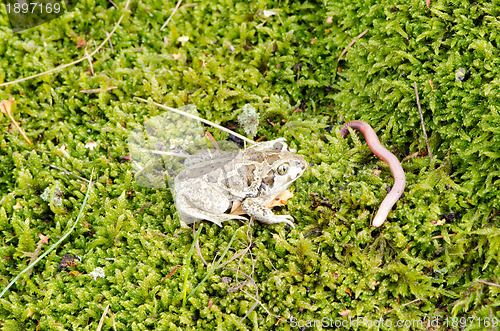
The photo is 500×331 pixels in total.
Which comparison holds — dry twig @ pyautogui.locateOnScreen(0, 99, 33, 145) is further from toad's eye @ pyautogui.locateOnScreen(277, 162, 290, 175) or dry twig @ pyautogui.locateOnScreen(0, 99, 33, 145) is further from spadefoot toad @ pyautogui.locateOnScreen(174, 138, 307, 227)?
toad's eye @ pyautogui.locateOnScreen(277, 162, 290, 175)

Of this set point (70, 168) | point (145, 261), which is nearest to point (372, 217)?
point (145, 261)

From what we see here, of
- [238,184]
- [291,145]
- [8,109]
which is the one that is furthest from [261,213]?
[8,109]

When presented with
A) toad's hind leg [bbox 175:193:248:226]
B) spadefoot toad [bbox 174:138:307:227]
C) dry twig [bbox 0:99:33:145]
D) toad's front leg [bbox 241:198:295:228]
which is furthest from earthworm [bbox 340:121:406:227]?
dry twig [bbox 0:99:33:145]

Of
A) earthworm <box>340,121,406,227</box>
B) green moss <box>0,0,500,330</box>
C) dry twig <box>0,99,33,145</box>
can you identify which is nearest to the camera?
green moss <box>0,0,500,330</box>

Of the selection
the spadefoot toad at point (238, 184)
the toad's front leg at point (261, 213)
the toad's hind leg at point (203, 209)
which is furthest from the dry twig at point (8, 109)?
the toad's front leg at point (261, 213)

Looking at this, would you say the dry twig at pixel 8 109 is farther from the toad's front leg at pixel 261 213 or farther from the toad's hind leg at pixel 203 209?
the toad's front leg at pixel 261 213

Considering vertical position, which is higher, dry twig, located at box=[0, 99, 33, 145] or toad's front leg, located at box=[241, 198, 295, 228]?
dry twig, located at box=[0, 99, 33, 145]

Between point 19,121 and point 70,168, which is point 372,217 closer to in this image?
point 70,168
